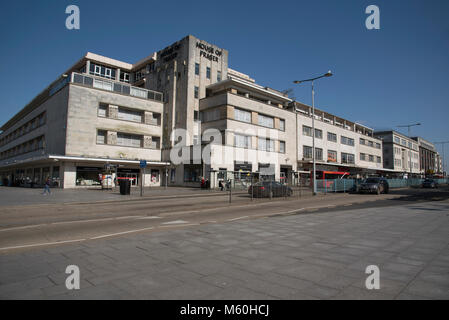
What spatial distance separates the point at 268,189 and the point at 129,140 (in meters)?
26.0

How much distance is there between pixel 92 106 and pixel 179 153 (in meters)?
13.7

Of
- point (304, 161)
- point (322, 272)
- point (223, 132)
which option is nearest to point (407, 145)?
point (304, 161)

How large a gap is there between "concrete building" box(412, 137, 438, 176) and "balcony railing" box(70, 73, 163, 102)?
110468mm

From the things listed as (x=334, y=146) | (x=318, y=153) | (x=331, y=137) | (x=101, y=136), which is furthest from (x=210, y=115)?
(x=334, y=146)

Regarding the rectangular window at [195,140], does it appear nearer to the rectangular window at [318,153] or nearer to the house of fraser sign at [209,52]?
the house of fraser sign at [209,52]

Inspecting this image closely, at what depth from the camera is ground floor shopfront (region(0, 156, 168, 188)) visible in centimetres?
3294

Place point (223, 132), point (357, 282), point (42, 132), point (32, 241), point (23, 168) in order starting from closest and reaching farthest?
point (357, 282) → point (32, 241) → point (223, 132) → point (42, 132) → point (23, 168)

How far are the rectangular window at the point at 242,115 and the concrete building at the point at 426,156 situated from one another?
9684 centimetres

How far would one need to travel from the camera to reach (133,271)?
4355 millimetres

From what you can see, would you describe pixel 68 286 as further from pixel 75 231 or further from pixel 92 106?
pixel 92 106

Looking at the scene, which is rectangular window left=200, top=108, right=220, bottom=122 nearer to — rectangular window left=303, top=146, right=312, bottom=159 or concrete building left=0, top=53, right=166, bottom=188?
concrete building left=0, top=53, right=166, bottom=188

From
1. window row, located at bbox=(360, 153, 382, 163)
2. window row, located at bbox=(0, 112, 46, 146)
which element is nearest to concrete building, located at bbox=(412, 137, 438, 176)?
window row, located at bbox=(360, 153, 382, 163)

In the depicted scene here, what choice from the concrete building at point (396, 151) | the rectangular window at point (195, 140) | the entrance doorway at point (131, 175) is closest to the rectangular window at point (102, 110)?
the entrance doorway at point (131, 175)

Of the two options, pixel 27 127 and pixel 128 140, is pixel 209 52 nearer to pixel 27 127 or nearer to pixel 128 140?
pixel 128 140
